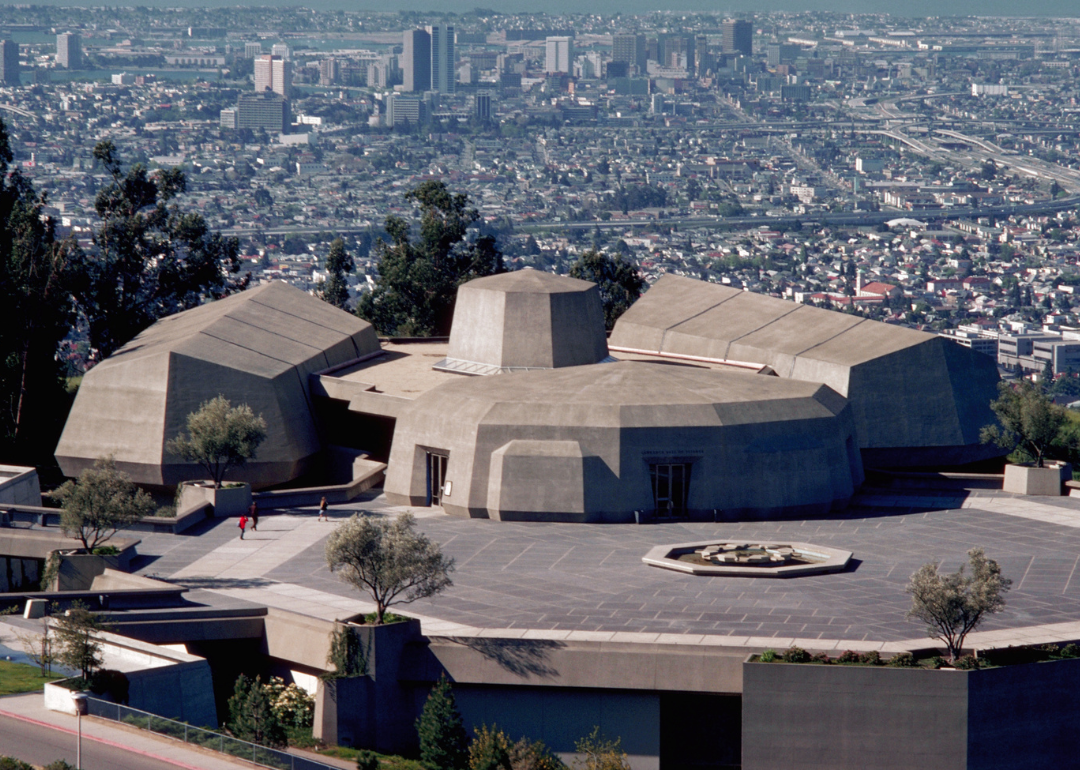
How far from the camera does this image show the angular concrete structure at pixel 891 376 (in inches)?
2239

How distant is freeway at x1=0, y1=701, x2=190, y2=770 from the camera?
30203 millimetres

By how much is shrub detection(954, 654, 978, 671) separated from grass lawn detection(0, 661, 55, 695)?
18.8m

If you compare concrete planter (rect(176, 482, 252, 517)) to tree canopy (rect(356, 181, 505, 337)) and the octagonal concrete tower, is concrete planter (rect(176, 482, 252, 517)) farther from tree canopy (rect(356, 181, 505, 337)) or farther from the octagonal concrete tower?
tree canopy (rect(356, 181, 505, 337))

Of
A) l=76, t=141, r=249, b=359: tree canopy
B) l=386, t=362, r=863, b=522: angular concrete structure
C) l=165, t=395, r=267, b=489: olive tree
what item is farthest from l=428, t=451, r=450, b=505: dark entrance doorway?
l=76, t=141, r=249, b=359: tree canopy

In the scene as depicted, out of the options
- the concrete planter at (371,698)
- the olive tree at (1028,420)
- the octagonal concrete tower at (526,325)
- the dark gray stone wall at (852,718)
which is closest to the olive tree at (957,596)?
the dark gray stone wall at (852,718)

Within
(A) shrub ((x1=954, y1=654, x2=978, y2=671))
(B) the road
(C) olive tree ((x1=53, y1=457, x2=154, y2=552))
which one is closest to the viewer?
(B) the road

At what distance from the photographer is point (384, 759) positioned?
35.7 meters

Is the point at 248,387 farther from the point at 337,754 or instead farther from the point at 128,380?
the point at 337,754

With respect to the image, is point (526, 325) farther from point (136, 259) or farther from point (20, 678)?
point (20, 678)

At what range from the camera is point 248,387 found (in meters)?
54.7

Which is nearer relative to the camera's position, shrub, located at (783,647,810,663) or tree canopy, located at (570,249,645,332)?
shrub, located at (783,647,810,663)

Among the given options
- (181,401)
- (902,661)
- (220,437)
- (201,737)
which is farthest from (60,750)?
(181,401)

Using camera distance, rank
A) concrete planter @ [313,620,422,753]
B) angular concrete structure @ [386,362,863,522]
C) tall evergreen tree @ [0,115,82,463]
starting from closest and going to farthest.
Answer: concrete planter @ [313,620,422,753], angular concrete structure @ [386,362,863,522], tall evergreen tree @ [0,115,82,463]

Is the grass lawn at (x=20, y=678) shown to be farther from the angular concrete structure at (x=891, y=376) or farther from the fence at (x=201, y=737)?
the angular concrete structure at (x=891, y=376)
